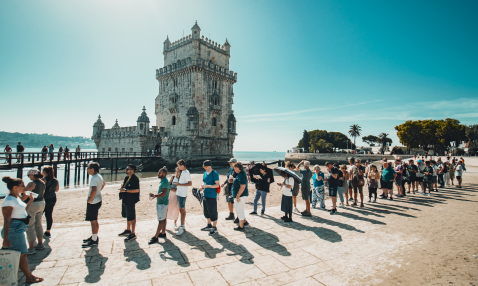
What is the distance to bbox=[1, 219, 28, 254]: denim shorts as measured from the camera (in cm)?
360

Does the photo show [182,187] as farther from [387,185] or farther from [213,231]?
[387,185]

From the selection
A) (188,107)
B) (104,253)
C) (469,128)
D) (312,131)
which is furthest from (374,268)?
(312,131)

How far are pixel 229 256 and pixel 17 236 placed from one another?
366cm

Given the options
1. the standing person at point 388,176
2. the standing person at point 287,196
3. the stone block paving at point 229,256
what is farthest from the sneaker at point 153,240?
the standing person at point 388,176

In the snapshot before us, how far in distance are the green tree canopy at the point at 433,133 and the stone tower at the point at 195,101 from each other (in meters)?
43.2

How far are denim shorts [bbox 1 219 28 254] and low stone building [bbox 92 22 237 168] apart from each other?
30254mm

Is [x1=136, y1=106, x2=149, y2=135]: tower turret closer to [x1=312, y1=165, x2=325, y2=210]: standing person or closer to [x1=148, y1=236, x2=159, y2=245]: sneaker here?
[x1=312, y1=165, x2=325, y2=210]: standing person

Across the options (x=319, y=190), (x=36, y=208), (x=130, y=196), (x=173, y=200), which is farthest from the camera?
(x=319, y=190)

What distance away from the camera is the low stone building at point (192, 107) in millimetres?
34688

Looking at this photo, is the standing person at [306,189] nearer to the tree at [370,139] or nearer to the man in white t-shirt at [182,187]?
the man in white t-shirt at [182,187]

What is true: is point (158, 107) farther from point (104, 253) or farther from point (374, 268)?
point (374, 268)

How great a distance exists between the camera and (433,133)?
51.8m

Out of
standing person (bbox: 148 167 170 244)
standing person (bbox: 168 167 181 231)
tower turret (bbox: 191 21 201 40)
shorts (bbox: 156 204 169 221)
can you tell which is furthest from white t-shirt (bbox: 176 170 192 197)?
tower turret (bbox: 191 21 201 40)

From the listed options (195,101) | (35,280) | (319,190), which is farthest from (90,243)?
(195,101)
